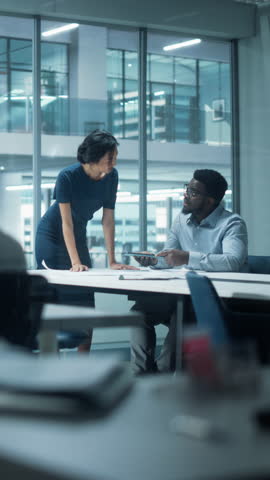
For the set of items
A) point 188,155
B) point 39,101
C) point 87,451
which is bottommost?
point 87,451

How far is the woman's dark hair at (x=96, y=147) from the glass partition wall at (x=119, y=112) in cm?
192

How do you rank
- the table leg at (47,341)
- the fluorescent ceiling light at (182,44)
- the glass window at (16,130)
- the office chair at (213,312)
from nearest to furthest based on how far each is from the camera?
the table leg at (47,341)
the office chair at (213,312)
the glass window at (16,130)
the fluorescent ceiling light at (182,44)

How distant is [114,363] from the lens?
102 centimetres

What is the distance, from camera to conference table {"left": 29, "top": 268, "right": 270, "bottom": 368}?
9.00 feet

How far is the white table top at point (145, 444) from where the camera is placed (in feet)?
2.53

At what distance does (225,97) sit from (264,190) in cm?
113

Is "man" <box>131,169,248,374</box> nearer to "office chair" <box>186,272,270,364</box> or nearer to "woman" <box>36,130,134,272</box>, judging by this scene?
"woman" <box>36,130,134,272</box>

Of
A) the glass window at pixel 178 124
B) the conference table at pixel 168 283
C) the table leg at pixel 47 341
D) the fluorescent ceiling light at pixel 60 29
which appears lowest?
the conference table at pixel 168 283

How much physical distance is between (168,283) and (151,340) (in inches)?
25.5

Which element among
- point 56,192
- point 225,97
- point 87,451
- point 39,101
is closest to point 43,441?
point 87,451

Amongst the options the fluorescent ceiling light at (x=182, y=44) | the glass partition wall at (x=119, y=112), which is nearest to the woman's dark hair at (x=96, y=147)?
the glass partition wall at (x=119, y=112)

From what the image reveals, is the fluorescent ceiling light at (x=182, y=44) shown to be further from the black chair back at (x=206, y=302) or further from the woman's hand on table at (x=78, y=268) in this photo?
the black chair back at (x=206, y=302)

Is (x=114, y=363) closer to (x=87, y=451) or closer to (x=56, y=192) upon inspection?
(x=87, y=451)

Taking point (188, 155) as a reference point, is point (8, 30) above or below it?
above
